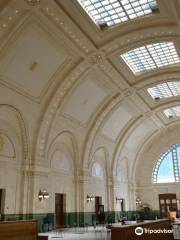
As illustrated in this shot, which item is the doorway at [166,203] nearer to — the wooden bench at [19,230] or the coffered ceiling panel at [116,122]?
the coffered ceiling panel at [116,122]

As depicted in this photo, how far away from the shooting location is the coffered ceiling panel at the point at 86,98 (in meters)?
20.4

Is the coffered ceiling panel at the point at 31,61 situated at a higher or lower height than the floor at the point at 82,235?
higher

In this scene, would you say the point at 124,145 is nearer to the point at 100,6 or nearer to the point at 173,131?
the point at 173,131

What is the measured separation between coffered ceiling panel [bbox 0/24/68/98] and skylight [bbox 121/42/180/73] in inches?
200

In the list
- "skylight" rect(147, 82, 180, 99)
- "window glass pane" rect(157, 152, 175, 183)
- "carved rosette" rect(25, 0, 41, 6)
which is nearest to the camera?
"carved rosette" rect(25, 0, 41, 6)

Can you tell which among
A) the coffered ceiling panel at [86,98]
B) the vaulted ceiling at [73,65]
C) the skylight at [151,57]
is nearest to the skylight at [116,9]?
the vaulted ceiling at [73,65]

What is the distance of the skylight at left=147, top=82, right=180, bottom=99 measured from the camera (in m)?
25.2

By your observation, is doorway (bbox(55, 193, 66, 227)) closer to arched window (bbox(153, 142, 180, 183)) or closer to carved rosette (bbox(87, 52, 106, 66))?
carved rosette (bbox(87, 52, 106, 66))

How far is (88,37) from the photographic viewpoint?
1655 centimetres

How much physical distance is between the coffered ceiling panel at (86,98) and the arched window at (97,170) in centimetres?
591

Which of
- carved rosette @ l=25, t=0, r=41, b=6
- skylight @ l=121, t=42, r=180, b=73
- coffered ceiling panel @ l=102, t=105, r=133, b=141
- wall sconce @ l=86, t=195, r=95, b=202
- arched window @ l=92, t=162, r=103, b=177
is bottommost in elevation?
wall sconce @ l=86, t=195, r=95, b=202

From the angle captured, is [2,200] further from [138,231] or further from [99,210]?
[99,210]

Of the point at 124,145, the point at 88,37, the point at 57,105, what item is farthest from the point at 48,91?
the point at 124,145

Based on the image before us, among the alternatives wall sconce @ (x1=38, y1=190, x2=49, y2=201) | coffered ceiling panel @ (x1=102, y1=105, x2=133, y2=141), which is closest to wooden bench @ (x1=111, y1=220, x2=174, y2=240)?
wall sconce @ (x1=38, y1=190, x2=49, y2=201)
